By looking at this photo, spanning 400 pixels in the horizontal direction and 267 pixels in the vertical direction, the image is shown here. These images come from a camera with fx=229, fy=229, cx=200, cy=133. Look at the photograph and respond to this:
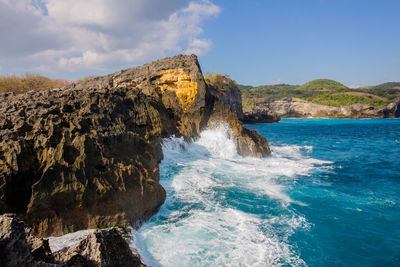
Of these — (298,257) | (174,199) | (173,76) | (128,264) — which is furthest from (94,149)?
(173,76)

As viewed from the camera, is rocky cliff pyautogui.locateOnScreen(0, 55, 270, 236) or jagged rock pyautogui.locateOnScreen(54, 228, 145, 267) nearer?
jagged rock pyautogui.locateOnScreen(54, 228, 145, 267)

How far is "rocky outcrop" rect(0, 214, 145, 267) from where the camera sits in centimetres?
207

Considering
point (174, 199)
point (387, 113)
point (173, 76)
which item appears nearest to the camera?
point (174, 199)

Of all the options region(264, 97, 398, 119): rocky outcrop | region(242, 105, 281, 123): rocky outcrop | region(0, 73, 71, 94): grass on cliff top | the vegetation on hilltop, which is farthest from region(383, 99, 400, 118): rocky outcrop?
region(0, 73, 71, 94): grass on cliff top

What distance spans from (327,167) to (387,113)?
77.6 meters

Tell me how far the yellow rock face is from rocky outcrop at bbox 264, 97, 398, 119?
2572 inches

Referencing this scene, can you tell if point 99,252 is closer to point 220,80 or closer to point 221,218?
point 221,218

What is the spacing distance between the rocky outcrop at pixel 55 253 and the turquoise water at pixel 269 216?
1.79 meters

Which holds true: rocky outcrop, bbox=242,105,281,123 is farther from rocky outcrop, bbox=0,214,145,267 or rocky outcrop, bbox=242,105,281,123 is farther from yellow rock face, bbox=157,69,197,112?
rocky outcrop, bbox=0,214,145,267

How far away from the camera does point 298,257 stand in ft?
16.5

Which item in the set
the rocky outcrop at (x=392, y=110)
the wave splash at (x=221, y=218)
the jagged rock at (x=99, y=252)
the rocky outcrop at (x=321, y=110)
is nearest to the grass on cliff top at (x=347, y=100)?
the rocky outcrop at (x=321, y=110)

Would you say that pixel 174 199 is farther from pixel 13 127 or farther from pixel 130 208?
pixel 13 127

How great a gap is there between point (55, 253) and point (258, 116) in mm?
59034

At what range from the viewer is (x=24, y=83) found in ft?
66.6
